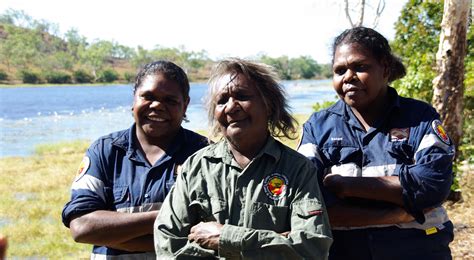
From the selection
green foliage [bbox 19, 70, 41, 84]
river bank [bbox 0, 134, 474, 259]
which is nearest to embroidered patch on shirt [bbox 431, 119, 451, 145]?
river bank [bbox 0, 134, 474, 259]

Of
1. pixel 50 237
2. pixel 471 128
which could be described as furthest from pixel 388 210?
pixel 50 237

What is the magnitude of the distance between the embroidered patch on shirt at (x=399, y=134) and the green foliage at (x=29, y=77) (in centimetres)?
8152

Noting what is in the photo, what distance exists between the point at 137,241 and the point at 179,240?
0.45m

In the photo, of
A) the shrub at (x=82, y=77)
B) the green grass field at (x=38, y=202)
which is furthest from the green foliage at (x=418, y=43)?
the shrub at (x=82, y=77)

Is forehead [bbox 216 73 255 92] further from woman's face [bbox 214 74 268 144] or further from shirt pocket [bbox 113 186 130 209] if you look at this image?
shirt pocket [bbox 113 186 130 209]

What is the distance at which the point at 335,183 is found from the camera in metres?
2.75

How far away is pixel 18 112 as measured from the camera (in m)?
44.4

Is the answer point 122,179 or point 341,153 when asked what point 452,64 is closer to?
point 341,153

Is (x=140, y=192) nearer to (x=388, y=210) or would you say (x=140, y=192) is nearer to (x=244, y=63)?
(x=244, y=63)

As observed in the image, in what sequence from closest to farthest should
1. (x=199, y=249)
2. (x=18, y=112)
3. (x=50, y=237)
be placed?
(x=199, y=249) < (x=50, y=237) < (x=18, y=112)

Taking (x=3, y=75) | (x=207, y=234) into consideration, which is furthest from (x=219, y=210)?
(x=3, y=75)

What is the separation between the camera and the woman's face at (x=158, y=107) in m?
2.94

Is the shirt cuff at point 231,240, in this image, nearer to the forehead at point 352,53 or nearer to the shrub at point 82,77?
the forehead at point 352,53

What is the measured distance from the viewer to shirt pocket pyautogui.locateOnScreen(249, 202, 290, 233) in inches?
93.4
